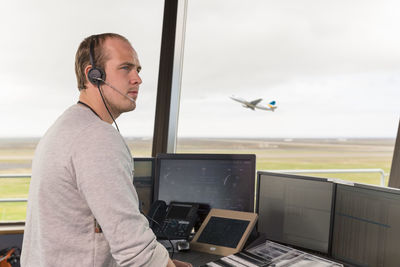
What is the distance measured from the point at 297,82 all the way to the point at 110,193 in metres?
20.2

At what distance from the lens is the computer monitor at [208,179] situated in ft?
5.19

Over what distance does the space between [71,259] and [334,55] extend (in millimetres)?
21401

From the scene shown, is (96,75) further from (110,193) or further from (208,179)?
(208,179)

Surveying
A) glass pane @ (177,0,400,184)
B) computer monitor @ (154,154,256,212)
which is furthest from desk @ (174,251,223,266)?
glass pane @ (177,0,400,184)

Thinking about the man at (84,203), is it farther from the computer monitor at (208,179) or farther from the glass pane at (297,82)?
the glass pane at (297,82)

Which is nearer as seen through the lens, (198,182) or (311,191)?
(311,191)

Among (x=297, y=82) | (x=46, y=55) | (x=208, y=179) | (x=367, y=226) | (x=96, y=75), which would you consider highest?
(x=297, y=82)

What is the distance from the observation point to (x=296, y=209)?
60.4 inches

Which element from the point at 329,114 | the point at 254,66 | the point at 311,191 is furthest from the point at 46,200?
the point at 329,114

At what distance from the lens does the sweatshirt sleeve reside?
0.70 m

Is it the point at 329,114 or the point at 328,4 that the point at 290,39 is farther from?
the point at 329,114

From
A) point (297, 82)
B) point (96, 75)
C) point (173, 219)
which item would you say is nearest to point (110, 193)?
point (96, 75)

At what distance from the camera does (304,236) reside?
59.3 inches

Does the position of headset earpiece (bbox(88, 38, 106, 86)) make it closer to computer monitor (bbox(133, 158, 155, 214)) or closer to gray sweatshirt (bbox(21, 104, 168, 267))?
gray sweatshirt (bbox(21, 104, 168, 267))
